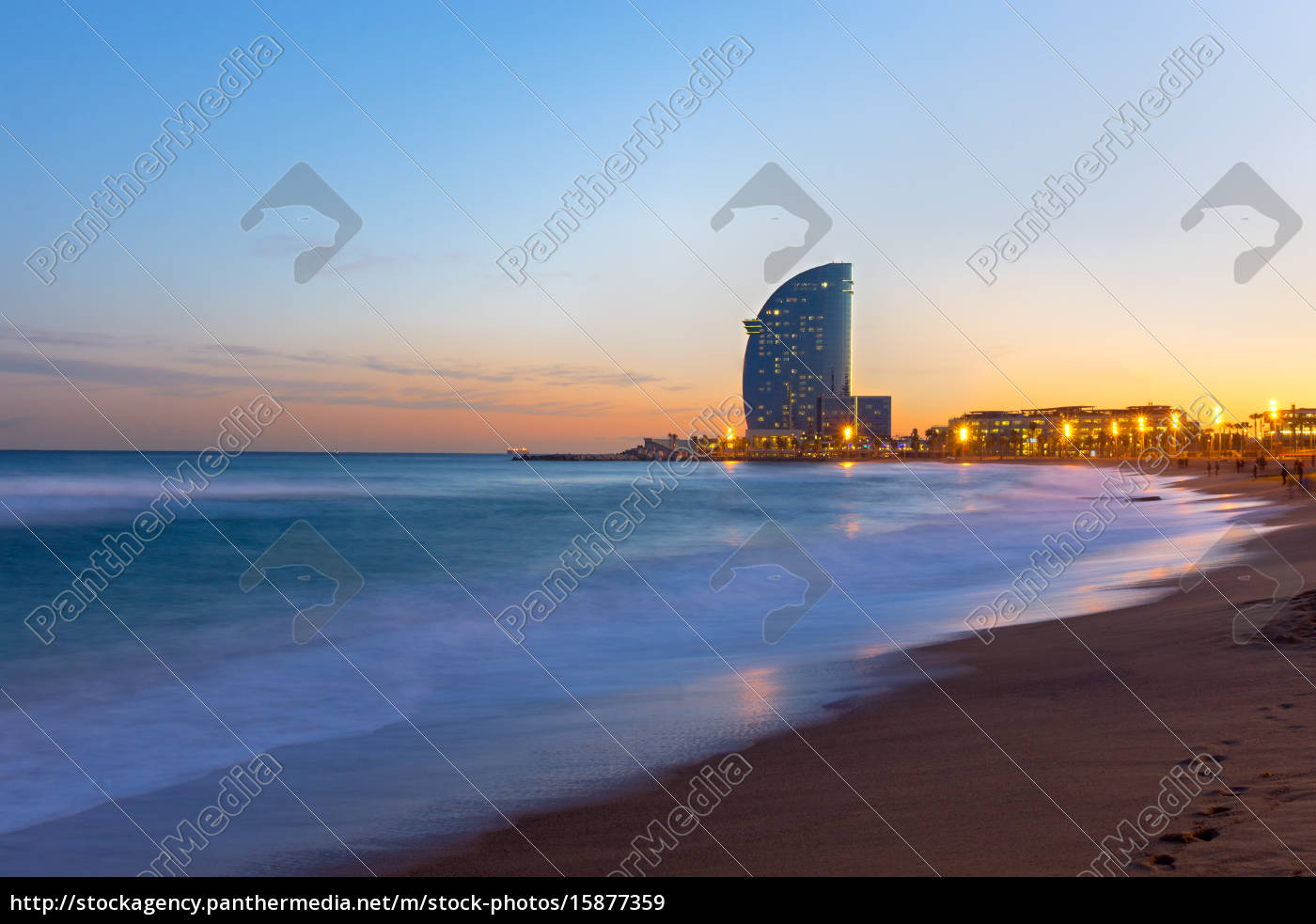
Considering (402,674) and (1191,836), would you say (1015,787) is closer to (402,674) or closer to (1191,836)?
(1191,836)

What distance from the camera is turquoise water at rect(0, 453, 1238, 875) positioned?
5699 mm

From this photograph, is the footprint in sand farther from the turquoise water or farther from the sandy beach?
the turquoise water

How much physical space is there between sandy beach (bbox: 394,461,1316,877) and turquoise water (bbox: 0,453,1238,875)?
1.61 ft

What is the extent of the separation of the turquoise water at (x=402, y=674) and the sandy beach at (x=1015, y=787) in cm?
49

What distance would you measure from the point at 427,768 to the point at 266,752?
1842 mm

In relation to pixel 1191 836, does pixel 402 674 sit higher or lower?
lower

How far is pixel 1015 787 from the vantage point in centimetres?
478

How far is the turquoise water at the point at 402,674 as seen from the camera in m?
5.70

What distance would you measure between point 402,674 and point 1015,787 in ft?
26.1

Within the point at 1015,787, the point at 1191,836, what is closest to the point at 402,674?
the point at 1015,787

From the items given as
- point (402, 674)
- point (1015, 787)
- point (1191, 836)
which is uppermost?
point (1191, 836)

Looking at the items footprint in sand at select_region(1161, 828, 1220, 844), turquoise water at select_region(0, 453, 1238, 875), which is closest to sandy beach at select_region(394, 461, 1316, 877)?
footprint in sand at select_region(1161, 828, 1220, 844)
